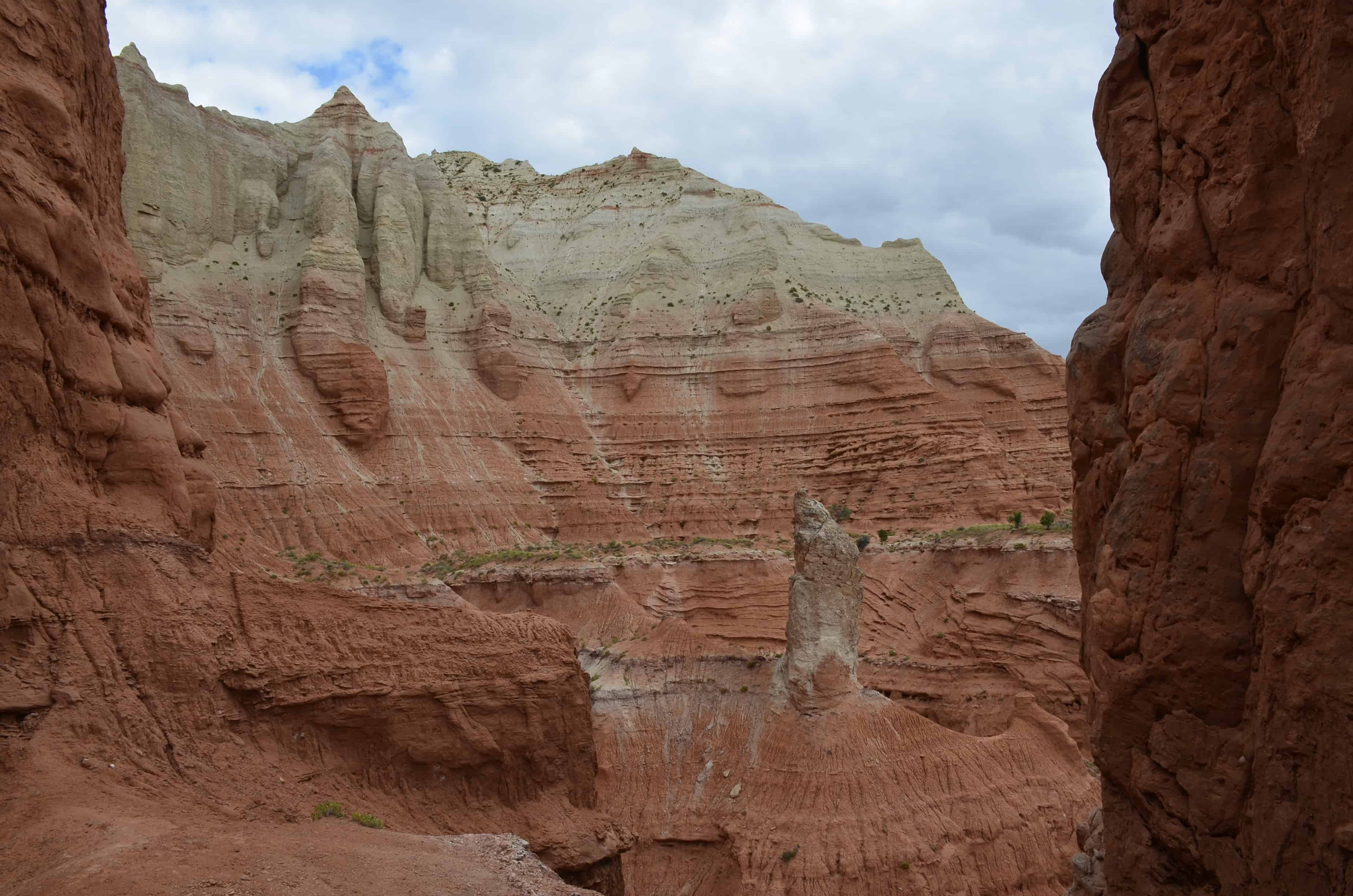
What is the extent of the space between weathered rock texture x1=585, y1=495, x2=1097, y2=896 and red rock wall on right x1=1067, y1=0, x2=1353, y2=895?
15.9 metres

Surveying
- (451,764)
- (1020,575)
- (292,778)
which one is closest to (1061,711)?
(1020,575)

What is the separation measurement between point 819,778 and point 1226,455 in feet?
65.2

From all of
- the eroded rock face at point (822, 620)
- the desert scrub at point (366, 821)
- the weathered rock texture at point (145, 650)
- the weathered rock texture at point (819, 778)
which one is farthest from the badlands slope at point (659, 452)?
the desert scrub at point (366, 821)

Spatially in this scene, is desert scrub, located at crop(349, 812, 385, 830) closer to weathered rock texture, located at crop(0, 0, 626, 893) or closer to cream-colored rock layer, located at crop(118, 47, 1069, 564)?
weathered rock texture, located at crop(0, 0, 626, 893)

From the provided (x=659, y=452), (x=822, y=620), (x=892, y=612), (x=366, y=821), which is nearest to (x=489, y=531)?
(x=659, y=452)

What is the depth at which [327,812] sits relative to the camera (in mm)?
14812

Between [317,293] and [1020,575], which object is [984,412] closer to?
[1020,575]

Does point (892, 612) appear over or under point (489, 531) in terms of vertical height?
under

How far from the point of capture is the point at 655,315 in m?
73.6

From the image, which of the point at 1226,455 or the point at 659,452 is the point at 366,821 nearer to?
the point at 1226,455

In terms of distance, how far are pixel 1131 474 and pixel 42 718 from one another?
1264cm

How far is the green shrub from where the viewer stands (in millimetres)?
14633

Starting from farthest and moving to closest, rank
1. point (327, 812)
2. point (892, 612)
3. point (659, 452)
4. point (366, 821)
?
point (659, 452), point (892, 612), point (366, 821), point (327, 812)

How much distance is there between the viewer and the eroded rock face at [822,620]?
27.0 meters
